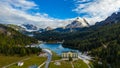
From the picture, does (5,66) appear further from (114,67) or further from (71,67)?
(114,67)

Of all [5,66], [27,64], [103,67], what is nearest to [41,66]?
[27,64]

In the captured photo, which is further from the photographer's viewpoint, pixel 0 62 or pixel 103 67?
pixel 0 62

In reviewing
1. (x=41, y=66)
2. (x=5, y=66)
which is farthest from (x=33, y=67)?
(x=5, y=66)

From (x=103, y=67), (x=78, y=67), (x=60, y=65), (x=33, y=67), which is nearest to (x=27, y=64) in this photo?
(x=33, y=67)

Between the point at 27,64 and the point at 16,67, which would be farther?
the point at 27,64

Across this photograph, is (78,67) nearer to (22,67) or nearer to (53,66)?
(53,66)

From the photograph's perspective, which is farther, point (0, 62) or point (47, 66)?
point (0, 62)

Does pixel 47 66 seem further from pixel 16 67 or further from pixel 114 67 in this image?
pixel 114 67
